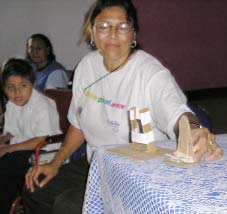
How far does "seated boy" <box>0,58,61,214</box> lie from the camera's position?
2221 mm

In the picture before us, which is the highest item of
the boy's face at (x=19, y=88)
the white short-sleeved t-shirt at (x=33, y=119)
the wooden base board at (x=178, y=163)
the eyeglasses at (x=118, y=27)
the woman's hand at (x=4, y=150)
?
the eyeglasses at (x=118, y=27)

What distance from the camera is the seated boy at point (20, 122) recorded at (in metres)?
2.22

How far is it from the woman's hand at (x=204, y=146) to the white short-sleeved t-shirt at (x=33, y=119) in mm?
1418

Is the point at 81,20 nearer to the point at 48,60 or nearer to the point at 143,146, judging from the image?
the point at 48,60

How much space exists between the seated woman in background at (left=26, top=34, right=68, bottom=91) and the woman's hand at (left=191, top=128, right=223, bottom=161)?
7.69 ft

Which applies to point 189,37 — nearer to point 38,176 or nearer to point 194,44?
point 194,44

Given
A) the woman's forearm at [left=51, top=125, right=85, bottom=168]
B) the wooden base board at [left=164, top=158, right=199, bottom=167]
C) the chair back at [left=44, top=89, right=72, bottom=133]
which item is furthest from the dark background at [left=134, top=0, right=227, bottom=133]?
the wooden base board at [left=164, top=158, right=199, bottom=167]

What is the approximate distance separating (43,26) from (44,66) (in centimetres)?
114

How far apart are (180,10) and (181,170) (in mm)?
3925

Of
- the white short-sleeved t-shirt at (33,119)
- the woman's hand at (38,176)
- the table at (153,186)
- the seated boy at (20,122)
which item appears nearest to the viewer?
the table at (153,186)

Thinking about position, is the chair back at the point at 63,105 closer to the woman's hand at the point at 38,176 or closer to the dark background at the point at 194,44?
the woman's hand at the point at 38,176

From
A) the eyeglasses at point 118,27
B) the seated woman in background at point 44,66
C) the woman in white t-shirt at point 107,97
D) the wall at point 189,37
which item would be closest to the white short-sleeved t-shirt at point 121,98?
the woman in white t-shirt at point 107,97

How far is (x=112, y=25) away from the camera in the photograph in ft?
5.43

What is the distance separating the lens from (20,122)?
2496 millimetres
